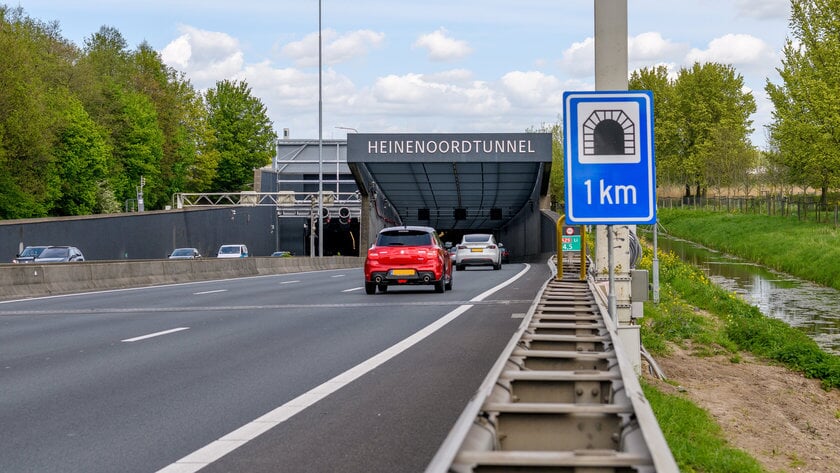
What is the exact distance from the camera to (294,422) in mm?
8133

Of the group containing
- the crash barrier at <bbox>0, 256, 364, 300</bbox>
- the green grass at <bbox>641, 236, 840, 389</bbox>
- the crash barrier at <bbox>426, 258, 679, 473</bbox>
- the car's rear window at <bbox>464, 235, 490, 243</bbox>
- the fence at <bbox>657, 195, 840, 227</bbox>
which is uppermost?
the fence at <bbox>657, 195, 840, 227</bbox>

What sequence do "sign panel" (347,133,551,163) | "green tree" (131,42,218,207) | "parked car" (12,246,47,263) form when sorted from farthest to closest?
"green tree" (131,42,218,207)
"sign panel" (347,133,551,163)
"parked car" (12,246,47,263)

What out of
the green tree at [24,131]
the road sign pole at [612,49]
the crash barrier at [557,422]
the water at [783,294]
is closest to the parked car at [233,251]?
the green tree at [24,131]

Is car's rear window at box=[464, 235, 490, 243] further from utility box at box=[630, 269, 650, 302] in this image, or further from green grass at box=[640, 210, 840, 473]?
utility box at box=[630, 269, 650, 302]

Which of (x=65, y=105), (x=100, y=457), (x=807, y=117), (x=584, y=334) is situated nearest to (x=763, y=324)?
(x=584, y=334)

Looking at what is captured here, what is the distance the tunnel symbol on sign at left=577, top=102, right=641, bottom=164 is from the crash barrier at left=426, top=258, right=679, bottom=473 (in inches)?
76.0

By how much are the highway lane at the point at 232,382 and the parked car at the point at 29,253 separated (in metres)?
22.2

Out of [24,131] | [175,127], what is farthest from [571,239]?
[175,127]

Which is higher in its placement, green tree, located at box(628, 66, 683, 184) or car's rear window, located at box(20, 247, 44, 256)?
green tree, located at box(628, 66, 683, 184)

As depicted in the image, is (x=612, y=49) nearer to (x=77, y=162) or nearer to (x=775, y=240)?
(x=775, y=240)

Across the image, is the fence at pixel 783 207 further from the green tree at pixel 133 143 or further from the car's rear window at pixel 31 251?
the green tree at pixel 133 143

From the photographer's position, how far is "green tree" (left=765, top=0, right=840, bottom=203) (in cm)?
4444

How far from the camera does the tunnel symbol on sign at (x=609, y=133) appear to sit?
350 inches

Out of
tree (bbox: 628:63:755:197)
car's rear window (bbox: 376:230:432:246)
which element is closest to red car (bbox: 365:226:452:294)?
car's rear window (bbox: 376:230:432:246)
